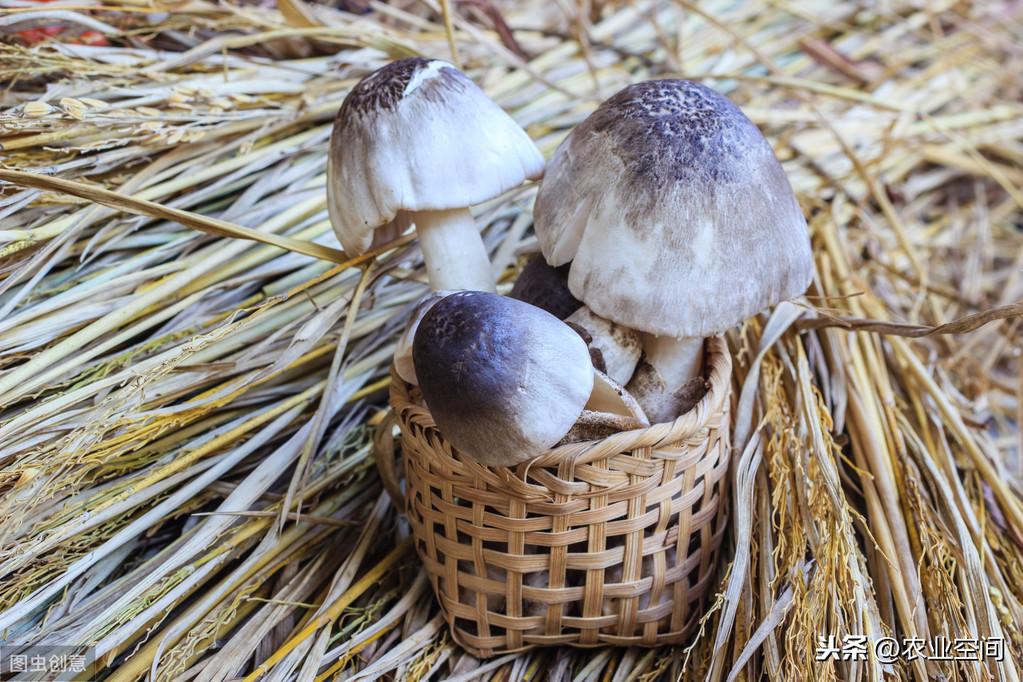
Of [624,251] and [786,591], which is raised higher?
[624,251]

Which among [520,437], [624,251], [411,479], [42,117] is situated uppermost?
[42,117]

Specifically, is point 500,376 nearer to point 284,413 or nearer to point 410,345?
point 410,345

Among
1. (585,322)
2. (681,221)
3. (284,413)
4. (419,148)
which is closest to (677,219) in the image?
(681,221)

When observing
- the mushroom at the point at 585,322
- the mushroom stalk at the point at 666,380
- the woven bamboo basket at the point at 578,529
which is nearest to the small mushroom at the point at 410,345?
the woven bamboo basket at the point at 578,529

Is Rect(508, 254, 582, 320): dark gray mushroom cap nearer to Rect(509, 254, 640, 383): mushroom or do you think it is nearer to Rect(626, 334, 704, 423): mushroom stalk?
Rect(509, 254, 640, 383): mushroom

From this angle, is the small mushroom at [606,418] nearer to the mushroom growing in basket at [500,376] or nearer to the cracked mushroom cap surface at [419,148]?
the mushroom growing in basket at [500,376]

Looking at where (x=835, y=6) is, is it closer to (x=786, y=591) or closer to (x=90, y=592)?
(x=786, y=591)

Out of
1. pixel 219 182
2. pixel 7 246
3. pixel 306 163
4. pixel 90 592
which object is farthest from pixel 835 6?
pixel 90 592
